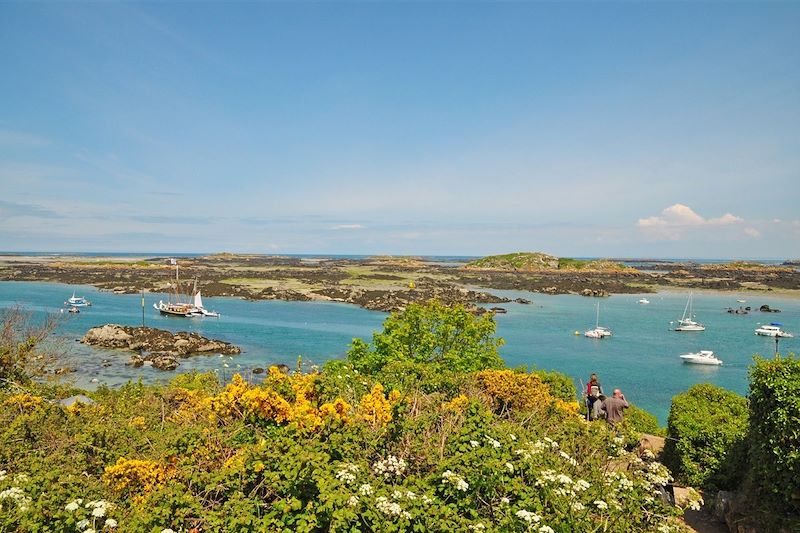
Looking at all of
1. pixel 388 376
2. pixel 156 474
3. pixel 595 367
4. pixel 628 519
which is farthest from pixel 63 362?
pixel 595 367

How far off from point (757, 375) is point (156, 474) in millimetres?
10982

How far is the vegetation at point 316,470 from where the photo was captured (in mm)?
5254

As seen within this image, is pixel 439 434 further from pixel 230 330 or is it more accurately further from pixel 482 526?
pixel 230 330

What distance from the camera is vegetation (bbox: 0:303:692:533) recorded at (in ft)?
17.2

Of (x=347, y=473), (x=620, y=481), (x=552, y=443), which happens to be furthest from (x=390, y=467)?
(x=620, y=481)

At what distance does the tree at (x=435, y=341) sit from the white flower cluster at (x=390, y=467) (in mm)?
10995

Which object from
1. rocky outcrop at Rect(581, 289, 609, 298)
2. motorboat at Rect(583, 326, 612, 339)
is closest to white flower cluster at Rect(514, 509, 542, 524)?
motorboat at Rect(583, 326, 612, 339)

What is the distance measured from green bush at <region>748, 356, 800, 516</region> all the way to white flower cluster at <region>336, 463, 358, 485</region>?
7.82m

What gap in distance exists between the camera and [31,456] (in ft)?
22.6

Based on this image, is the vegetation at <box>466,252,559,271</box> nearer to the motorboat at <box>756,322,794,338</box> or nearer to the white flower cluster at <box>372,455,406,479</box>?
the motorboat at <box>756,322,794,338</box>

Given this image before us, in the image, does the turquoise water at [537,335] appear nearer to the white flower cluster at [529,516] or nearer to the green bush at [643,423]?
the green bush at [643,423]

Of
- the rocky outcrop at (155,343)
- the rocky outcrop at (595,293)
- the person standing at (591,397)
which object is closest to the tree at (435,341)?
the person standing at (591,397)

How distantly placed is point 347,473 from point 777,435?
26.8 ft

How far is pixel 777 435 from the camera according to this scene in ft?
27.0
